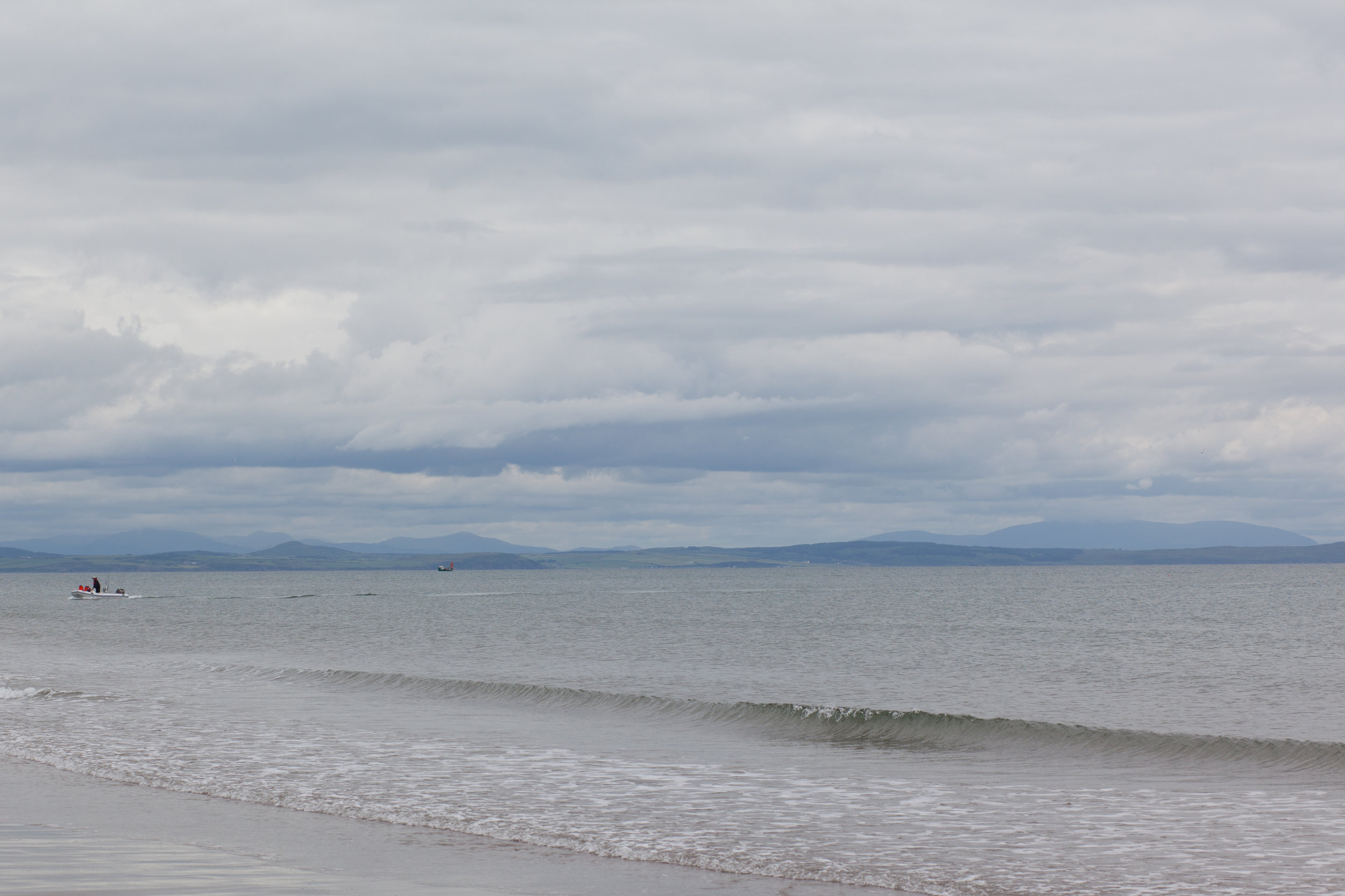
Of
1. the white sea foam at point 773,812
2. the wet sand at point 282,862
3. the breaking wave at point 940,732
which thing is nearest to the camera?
the wet sand at point 282,862

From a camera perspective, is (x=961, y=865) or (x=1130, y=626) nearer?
(x=961, y=865)

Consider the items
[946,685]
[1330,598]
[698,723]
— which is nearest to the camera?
[698,723]

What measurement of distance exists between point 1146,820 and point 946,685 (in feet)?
86.9

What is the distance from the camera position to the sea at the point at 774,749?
53.9ft

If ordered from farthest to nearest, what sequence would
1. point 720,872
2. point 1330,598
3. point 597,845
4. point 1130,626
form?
point 1330,598
point 1130,626
point 597,845
point 720,872

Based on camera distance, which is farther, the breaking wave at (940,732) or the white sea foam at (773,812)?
the breaking wave at (940,732)

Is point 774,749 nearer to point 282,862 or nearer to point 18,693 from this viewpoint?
point 282,862

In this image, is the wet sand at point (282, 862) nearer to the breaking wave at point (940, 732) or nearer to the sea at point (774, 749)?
the sea at point (774, 749)

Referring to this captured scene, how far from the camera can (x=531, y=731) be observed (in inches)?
1212

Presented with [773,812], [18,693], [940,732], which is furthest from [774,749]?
[18,693]

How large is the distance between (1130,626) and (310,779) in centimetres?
7387

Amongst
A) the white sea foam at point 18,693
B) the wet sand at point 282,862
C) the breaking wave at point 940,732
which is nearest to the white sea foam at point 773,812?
the wet sand at point 282,862

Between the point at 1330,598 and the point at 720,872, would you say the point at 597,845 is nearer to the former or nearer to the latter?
the point at 720,872

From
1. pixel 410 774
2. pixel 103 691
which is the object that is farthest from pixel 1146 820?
pixel 103 691
